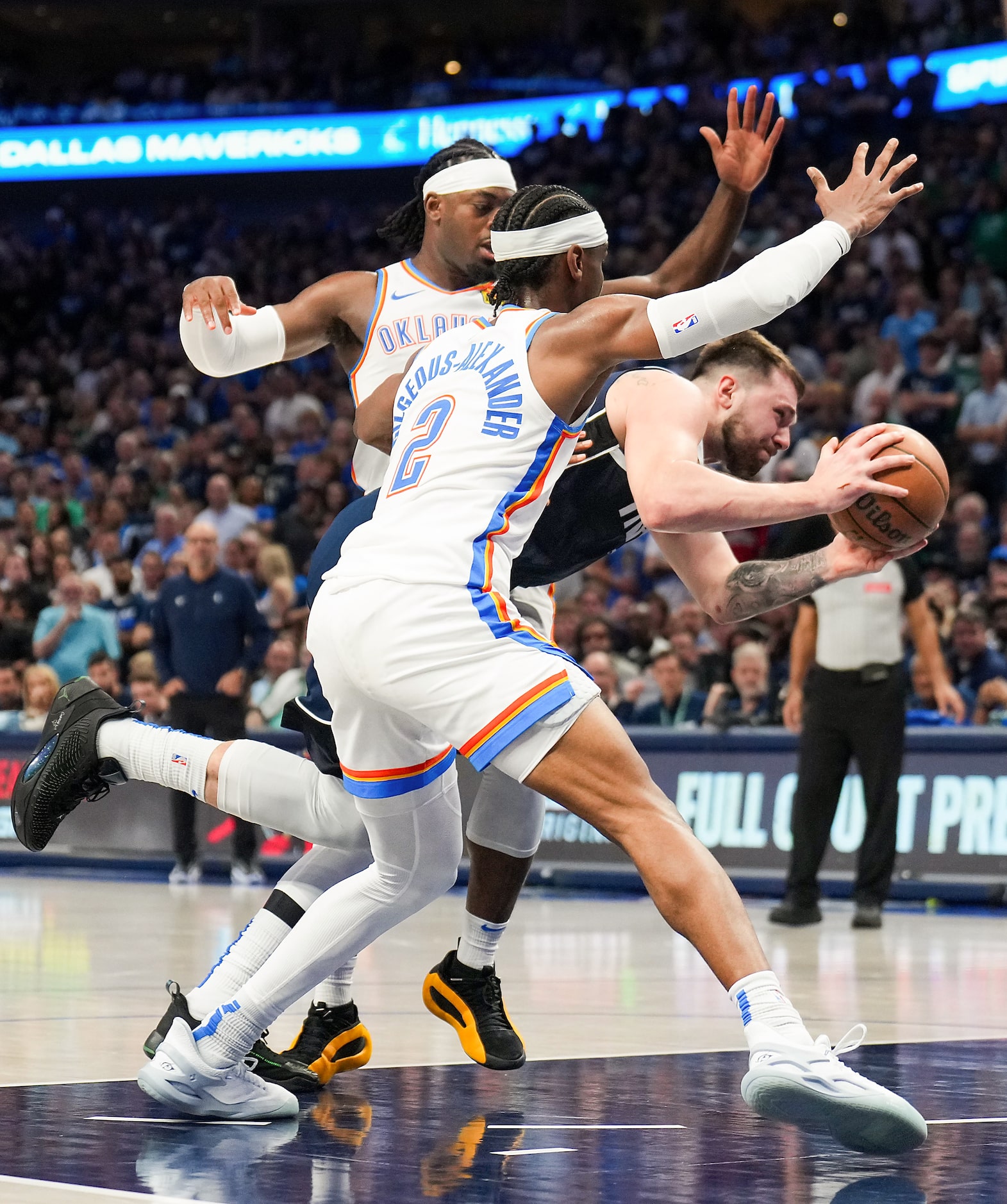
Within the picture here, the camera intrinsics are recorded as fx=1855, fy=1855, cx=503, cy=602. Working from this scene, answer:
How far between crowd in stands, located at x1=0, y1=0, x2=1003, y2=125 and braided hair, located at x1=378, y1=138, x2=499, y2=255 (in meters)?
13.4

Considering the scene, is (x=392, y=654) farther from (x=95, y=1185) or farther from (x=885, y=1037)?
(x=885, y=1037)

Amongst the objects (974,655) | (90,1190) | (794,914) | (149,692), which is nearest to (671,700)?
(974,655)

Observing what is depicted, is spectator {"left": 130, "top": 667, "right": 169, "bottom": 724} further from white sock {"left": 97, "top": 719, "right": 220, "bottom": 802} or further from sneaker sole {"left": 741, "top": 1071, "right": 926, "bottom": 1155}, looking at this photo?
sneaker sole {"left": 741, "top": 1071, "right": 926, "bottom": 1155}

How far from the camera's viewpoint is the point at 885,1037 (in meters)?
5.66

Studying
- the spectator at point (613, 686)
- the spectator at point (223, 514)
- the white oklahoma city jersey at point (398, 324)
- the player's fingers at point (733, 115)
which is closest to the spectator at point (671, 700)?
the spectator at point (613, 686)

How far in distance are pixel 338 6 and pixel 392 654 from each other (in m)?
24.6

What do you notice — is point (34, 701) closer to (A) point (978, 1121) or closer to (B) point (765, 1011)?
(A) point (978, 1121)

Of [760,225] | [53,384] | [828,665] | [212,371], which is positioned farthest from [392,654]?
[53,384]

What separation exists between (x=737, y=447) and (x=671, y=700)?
7340mm

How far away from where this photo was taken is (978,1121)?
168 inches

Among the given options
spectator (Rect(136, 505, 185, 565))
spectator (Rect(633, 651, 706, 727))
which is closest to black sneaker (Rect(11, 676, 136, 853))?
spectator (Rect(633, 651, 706, 727))

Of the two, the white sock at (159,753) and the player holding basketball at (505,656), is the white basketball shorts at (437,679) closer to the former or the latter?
the player holding basketball at (505,656)

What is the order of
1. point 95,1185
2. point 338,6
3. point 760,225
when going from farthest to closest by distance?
1. point 338,6
2. point 760,225
3. point 95,1185

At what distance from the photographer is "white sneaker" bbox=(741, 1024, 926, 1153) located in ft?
11.5
